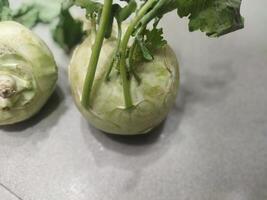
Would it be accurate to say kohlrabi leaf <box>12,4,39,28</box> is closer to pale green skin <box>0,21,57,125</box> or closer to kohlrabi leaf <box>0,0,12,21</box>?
kohlrabi leaf <box>0,0,12,21</box>

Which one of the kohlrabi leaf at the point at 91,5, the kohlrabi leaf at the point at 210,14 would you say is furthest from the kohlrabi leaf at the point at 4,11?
the kohlrabi leaf at the point at 210,14

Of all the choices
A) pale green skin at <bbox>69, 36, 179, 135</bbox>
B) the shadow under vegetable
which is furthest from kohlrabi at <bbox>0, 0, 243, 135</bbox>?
the shadow under vegetable

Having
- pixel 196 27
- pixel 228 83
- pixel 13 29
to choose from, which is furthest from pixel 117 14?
pixel 228 83

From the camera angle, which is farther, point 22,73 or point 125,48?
point 22,73

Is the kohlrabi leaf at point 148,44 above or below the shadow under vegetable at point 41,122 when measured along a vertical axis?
above

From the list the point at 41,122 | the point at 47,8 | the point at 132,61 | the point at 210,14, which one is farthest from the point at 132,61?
the point at 47,8

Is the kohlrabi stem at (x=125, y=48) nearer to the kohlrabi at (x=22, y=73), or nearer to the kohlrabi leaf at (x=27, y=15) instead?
the kohlrabi at (x=22, y=73)

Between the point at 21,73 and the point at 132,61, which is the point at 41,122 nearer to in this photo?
the point at 21,73

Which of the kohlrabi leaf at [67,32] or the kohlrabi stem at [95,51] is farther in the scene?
the kohlrabi leaf at [67,32]
